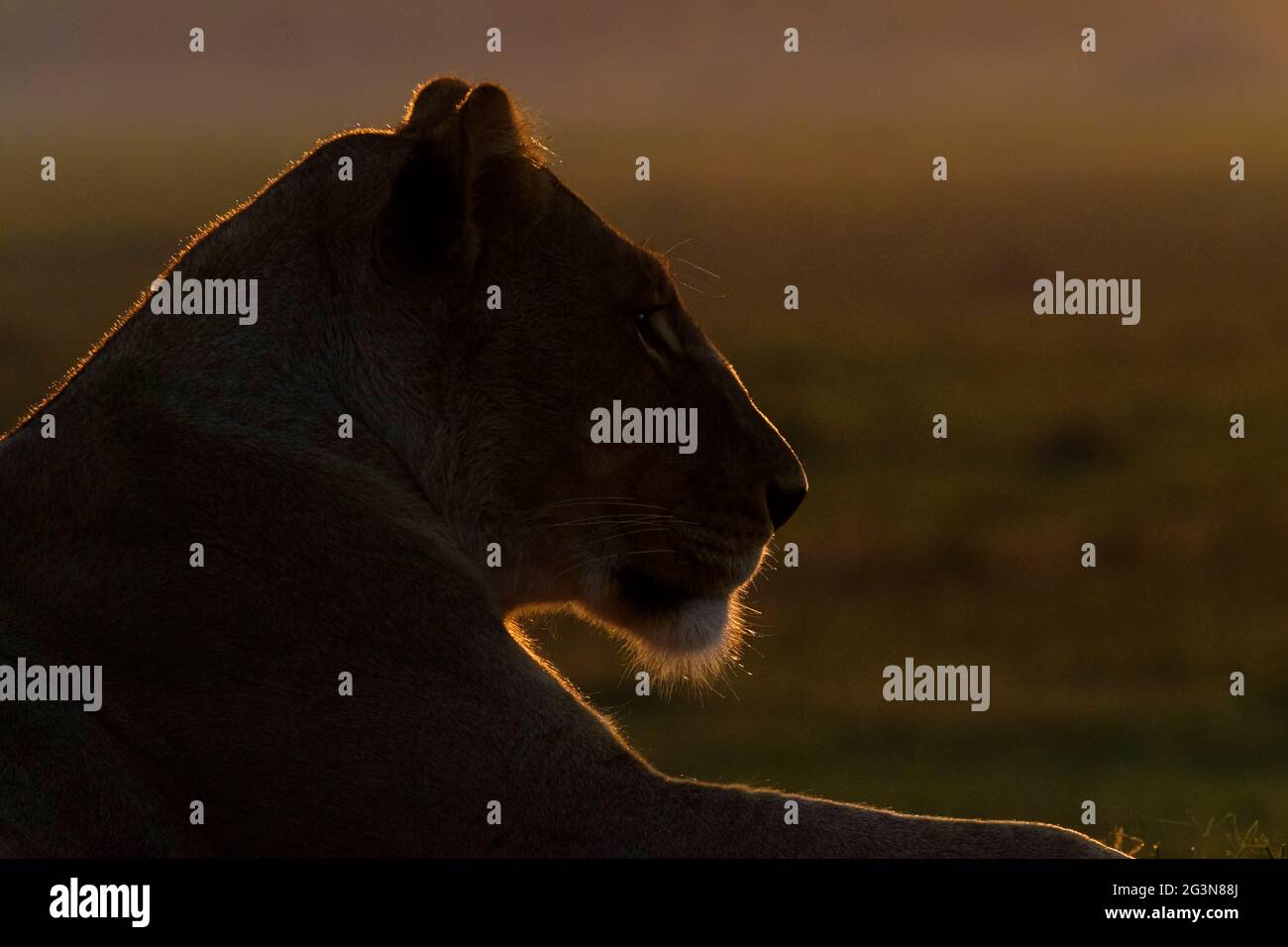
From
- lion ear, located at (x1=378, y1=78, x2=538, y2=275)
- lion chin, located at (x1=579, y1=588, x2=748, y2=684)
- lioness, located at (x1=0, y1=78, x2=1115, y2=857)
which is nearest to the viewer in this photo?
lioness, located at (x1=0, y1=78, x2=1115, y2=857)

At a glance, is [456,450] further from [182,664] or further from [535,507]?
[182,664]

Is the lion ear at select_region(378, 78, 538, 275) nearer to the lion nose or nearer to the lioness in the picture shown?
the lioness

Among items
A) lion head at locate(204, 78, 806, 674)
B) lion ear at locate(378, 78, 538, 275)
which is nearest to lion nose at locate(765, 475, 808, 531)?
lion head at locate(204, 78, 806, 674)

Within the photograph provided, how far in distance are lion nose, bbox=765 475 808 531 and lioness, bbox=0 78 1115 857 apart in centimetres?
6

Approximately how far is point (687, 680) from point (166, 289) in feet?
6.23

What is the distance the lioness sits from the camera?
16.1ft

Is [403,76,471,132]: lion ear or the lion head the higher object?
[403,76,471,132]: lion ear

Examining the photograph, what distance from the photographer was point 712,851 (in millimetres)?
5008

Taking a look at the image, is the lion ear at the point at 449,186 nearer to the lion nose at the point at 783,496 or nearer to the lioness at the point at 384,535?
the lioness at the point at 384,535

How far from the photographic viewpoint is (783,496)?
20.0 feet

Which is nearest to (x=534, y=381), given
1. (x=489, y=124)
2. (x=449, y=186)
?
(x=449, y=186)

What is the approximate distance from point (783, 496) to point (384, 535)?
4.50ft
